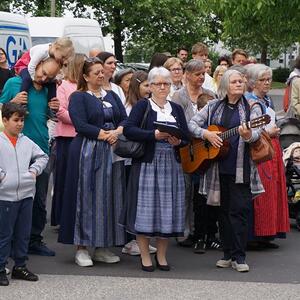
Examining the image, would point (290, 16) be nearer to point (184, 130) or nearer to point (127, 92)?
point (127, 92)

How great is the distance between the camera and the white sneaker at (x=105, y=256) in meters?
7.31

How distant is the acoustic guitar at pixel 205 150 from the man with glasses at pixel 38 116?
1289 millimetres

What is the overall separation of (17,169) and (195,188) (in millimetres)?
2063

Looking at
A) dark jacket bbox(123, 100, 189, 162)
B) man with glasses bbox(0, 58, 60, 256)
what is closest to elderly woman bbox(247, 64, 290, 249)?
dark jacket bbox(123, 100, 189, 162)

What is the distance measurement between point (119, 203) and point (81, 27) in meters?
13.5

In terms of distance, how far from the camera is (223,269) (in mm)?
7082

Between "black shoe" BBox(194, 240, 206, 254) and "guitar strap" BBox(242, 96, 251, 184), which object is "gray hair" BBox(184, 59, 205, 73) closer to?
"guitar strap" BBox(242, 96, 251, 184)

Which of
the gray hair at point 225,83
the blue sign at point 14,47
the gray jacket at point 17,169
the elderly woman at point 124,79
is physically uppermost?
the blue sign at point 14,47

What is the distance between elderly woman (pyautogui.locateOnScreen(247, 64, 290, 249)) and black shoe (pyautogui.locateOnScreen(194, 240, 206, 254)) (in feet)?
1.61

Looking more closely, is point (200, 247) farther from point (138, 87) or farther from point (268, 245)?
point (138, 87)

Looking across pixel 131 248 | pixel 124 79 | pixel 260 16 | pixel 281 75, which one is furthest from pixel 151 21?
pixel 131 248

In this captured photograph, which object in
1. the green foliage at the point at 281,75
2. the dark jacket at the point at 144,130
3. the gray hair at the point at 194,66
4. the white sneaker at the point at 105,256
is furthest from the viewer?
the green foliage at the point at 281,75

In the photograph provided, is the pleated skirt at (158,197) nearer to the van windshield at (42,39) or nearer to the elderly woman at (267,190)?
the elderly woman at (267,190)

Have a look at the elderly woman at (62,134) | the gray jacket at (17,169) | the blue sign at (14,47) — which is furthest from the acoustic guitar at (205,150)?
the blue sign at (14,47)
